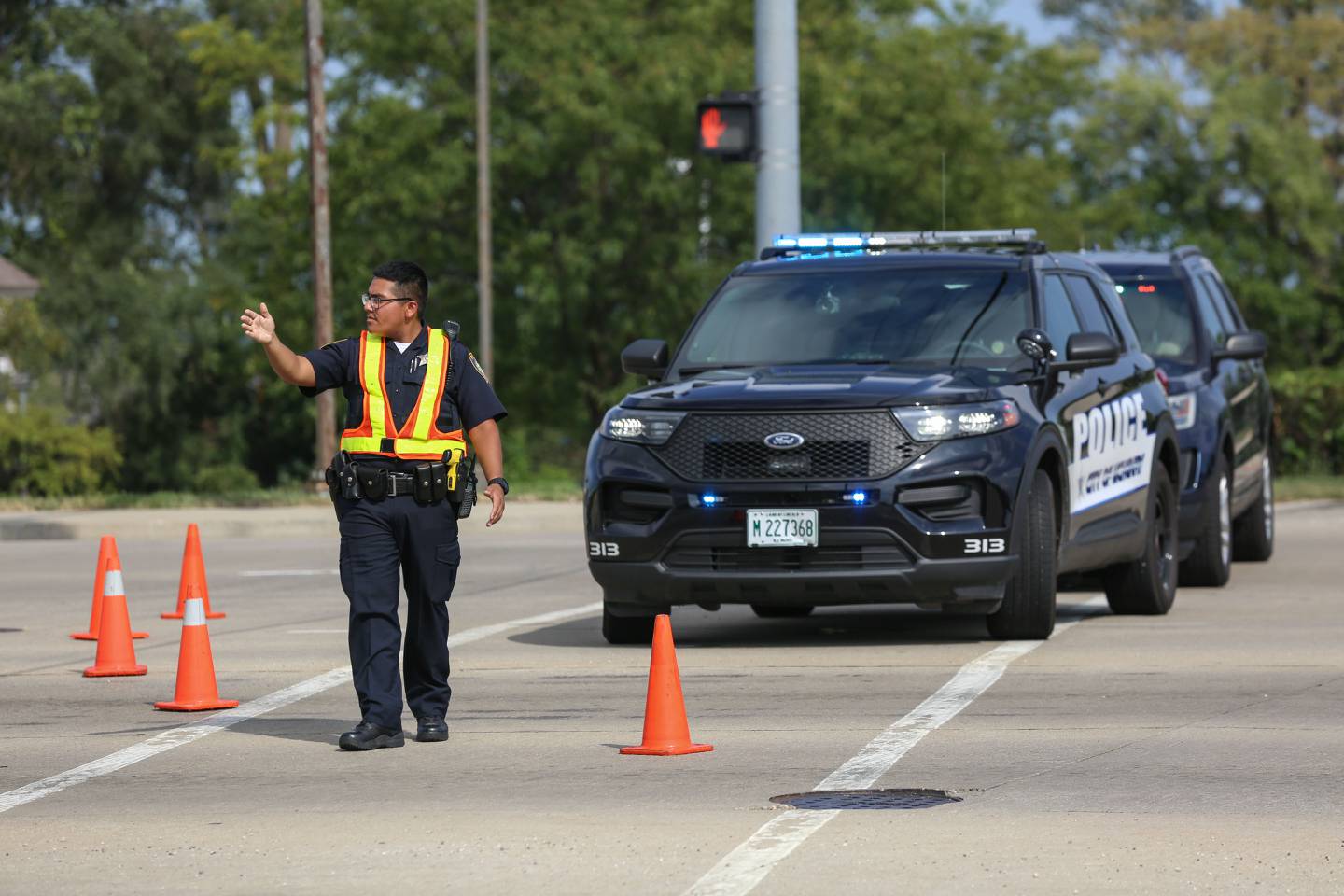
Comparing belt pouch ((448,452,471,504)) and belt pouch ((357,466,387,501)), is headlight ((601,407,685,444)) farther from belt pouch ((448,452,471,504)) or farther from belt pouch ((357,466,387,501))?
belt pouch ((357,466,387,501))

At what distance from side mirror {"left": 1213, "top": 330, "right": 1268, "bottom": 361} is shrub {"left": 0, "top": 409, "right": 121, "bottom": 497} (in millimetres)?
38107

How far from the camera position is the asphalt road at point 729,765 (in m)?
6.72

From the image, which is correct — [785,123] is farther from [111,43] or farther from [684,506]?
[111,43]

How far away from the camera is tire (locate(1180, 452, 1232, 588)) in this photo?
51.6 ft

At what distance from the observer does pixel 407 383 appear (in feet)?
30.0

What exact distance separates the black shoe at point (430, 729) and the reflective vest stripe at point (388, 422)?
3.14ft

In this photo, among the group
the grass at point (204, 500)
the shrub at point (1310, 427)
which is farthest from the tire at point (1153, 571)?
the shrub at point (1310, 427)

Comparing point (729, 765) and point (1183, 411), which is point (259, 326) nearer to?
point (729, 765)

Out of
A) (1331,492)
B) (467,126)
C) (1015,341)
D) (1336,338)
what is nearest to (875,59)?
(467,126)

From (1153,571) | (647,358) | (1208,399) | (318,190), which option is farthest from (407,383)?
(318,190)

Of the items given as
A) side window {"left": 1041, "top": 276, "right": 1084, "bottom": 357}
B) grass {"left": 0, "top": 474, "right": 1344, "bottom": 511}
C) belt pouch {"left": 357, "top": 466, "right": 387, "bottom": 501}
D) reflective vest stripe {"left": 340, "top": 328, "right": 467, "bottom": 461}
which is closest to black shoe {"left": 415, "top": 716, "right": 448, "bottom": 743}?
belt pouch {"left": 357, "top": 466, "right": 387, "bottom": 501}

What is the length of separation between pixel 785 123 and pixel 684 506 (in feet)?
36.1

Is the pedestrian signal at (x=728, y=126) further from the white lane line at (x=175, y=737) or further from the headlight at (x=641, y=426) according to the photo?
the headlight at (x=641, y=426)

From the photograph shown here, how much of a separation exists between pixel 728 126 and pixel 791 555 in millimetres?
10753
